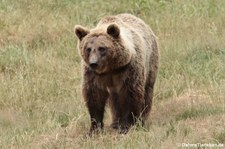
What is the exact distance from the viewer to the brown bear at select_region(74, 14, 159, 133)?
662cm

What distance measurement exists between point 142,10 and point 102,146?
22.5ft

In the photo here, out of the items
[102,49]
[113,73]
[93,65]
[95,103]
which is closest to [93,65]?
[93,65]

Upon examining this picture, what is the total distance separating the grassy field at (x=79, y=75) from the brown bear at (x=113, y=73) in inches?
10.1

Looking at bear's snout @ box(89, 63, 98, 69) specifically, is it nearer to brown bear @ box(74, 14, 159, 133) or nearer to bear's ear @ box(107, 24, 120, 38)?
brown bear @ box(74, 14, 159, 133)

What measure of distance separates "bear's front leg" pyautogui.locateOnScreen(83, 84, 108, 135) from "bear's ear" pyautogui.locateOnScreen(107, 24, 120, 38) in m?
0.59

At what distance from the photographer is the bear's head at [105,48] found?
6574 millimetres

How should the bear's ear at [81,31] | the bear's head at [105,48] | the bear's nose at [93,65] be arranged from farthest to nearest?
the bear's ear at [81,31], the bear's head at [105,48], the bear's nose at [93,65]

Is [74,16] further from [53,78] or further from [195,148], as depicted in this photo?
[195,148]

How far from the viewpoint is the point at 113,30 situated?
6.68m

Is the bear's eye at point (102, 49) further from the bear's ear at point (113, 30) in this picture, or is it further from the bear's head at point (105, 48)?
the bear's ear at point (113, 30)

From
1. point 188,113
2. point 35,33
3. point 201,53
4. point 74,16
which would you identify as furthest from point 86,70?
point 74,16

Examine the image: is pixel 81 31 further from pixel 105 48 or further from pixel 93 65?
pixel 93 65

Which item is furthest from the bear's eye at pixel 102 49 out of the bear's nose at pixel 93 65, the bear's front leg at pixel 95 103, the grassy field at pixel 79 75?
the grassy field at pixel 79 75

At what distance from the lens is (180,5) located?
12.7 metres
